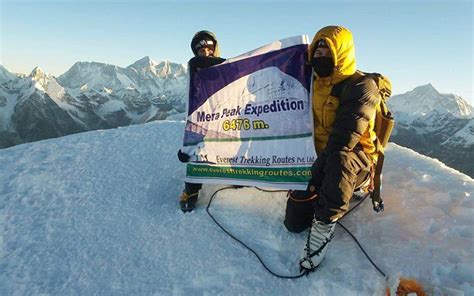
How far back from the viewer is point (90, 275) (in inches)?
190

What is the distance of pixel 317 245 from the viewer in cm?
460

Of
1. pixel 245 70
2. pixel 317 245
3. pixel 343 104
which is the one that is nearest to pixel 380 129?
pixel 343 104

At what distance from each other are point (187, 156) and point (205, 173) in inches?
17.9

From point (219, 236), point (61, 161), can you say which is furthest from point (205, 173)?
point (61, 161)

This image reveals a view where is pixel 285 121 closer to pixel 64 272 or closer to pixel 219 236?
pixel 219 236

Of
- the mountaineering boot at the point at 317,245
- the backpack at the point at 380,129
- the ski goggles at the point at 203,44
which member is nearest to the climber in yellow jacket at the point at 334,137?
the mountaineering boot at the point at 317,245

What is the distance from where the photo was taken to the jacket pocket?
16.2 feet

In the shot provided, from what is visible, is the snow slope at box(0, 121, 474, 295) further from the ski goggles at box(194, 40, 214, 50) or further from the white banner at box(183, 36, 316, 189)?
the ski goggles at box(194, 40, 214, 50)

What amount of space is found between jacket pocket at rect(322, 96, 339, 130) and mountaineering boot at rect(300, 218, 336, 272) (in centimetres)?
132

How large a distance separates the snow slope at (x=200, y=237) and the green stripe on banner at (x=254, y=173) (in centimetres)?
40

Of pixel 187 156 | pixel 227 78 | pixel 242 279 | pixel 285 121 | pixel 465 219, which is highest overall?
pixel 227 78

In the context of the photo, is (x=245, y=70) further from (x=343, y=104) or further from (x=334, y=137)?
(x=334, y=137)

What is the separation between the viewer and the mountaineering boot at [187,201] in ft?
20.3

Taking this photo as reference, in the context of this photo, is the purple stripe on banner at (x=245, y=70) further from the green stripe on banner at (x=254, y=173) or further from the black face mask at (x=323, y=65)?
the green stripe on banner at (x=254, y=173)
